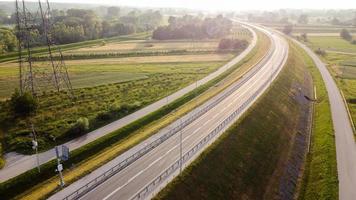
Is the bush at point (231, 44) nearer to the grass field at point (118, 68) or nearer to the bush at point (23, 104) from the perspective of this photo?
the grass field at point (118, 68)

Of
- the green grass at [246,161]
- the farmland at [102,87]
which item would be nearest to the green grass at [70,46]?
the farmland at [102,87]

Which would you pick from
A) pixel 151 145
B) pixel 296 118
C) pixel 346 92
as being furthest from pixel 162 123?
pixel 346 92

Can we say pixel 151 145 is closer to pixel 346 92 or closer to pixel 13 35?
pixel 346 92

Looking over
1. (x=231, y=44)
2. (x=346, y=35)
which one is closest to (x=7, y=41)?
(x=231, y=44)

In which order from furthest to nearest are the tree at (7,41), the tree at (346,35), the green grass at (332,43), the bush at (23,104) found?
1. the tree at (346,35)
2. the green grass at (332,43)
3. the tree at (7,41)
4. the bush at (23,104)

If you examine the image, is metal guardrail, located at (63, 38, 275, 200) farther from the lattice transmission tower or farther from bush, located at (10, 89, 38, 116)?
the lattice transmission tower

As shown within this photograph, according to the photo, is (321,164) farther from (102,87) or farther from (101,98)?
(102,87)
